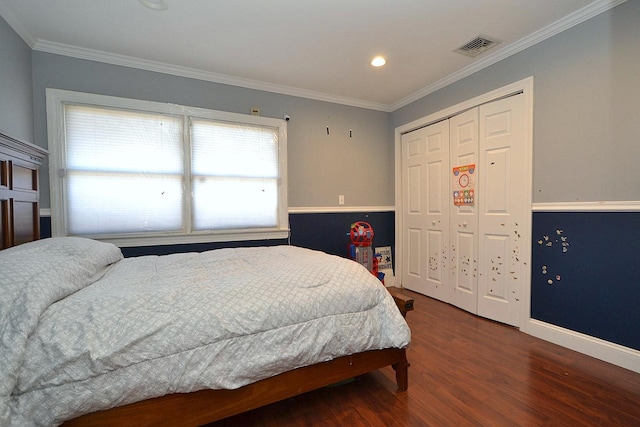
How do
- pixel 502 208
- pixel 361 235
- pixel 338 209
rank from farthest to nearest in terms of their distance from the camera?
1. pixel 338 209
2. pixel 361 235
3. pixel 502 208

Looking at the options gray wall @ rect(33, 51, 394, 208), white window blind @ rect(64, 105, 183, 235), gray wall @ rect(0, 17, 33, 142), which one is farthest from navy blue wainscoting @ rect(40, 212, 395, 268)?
gray wall @ rect(0, 17, 33, 142)

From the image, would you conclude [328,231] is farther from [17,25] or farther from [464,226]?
[17,25]

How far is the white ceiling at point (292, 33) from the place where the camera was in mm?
1960

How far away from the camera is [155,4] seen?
6.29 ft

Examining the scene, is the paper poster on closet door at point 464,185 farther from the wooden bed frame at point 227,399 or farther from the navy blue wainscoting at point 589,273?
the wooden bed frame at point 227,399

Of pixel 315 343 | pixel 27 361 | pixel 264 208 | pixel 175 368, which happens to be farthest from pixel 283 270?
pixel 264 208

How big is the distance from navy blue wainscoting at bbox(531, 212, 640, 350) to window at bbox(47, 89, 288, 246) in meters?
2.47

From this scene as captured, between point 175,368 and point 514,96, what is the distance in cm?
317

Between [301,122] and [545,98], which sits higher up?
[301,122]

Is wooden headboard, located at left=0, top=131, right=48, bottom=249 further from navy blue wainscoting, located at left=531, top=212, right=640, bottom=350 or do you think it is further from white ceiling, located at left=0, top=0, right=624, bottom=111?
navy blue wainscoting, located at left=531, top=212, right=640, bottom=350

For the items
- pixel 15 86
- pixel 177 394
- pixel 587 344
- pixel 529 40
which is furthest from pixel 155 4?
pixel 587 344

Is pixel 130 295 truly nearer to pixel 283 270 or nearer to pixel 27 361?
pixel 27 361

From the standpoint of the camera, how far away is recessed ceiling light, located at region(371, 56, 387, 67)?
2634 millimetres

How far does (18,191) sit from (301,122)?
251 centimetres
